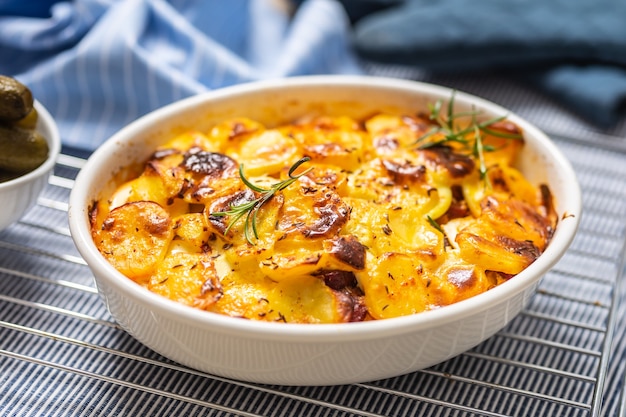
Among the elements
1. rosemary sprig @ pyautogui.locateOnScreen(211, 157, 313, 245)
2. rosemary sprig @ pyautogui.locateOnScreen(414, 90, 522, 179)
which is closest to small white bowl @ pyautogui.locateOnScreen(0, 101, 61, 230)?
rosemary sprig @ pyautogui.locateOnScreen(211, 157, 313, 245)

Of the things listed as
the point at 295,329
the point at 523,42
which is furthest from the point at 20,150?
the point at 523,42

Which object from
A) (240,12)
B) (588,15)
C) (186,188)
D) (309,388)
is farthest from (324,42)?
(309,388)

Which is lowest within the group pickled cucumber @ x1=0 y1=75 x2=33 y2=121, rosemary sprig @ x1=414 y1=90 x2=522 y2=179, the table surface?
the table surface

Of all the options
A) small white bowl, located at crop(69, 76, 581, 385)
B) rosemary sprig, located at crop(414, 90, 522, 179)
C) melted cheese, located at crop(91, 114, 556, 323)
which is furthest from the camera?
rosemary sprig, located at crop(414, 90, 522, 179)

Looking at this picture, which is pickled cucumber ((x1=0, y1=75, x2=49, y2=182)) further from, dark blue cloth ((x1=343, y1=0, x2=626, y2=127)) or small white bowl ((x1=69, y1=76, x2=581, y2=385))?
dark blue cloth ((x1=343, y1=0, x2=626, y2=127))

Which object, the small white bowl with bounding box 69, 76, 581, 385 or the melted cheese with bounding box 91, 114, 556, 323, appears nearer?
the small white bowl with bounding box 69, 76, 581, 385

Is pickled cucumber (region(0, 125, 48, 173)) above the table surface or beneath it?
above
